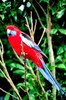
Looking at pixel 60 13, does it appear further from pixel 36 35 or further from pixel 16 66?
pixel 16 66

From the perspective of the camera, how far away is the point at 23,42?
2.20 m

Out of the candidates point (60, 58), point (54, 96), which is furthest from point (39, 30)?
point (54, 96)

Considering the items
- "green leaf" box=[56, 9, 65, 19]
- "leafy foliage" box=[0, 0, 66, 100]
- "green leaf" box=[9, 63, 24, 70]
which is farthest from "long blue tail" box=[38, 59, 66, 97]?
"green leaf" box=[56, 9, 65, 19]

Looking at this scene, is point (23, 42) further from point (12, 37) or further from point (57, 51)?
point (57, 51)

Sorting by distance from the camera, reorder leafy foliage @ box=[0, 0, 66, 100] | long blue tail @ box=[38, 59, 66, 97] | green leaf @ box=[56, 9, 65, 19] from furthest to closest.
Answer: green leaf @ box=[56, 9, 65, 19] < leafy foliage @ box=[0, 0, 66, 100] < long blue tail @ box=[38, 59, 66, 97]

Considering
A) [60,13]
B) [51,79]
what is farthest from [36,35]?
[51,79]

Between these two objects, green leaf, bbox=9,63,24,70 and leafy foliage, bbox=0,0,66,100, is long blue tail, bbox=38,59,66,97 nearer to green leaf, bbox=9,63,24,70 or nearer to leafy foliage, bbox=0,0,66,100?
leafy foliage, bbox=0,0,66,100

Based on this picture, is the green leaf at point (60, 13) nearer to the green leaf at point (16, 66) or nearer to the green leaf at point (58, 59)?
the green leaf at point (58, 59)

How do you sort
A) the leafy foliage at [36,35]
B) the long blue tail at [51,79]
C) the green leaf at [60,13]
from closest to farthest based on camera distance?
the long blue tail at [51,79] < the leafy foliage at [36,35] < the green leaf at [60,13]

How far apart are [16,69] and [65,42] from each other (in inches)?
19.8

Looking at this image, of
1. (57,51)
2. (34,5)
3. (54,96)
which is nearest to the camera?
(54,96)

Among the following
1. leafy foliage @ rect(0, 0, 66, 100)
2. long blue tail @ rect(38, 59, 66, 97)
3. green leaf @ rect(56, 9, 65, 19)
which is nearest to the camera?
long blue tail @ rect(38, 59, 66, 97)

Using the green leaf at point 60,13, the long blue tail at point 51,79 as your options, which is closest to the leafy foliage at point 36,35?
the green leaf at point 60,13

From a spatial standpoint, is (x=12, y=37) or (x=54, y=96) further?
(x=54, y=96)
